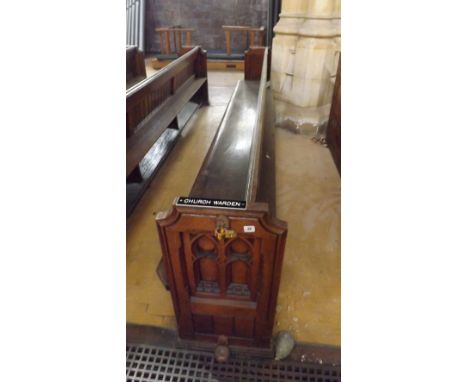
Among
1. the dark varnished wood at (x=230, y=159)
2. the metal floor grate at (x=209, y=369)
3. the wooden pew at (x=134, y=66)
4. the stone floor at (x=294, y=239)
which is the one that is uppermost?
→ the wooden pew at (x=134, y=66)

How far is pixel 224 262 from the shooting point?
1.26 meters

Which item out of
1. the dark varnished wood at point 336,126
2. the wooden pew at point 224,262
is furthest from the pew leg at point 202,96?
the wooden pew at point 224,262

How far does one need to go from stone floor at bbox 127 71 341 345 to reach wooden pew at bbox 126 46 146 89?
173 cm

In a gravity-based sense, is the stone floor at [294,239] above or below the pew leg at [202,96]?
below

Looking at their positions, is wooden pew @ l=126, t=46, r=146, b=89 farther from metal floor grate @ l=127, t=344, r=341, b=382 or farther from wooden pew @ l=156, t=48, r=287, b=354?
metal floor grate @ l=127, t=344, r=341, b=382

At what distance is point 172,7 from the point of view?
856cm

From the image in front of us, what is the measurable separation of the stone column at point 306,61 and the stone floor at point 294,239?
372 millimetres

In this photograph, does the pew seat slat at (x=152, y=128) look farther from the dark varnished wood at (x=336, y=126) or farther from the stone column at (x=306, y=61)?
the dark varnished wood at (x=336, y=126)

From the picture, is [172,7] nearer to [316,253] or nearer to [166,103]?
[166,103]

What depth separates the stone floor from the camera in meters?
1.71

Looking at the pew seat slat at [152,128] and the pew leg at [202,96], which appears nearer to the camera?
the pew seat slat at [152,128]

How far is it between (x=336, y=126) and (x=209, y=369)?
2.63 m

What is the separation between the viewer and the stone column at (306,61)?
140 inches

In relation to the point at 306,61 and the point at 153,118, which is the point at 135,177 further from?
the point at 306,61
